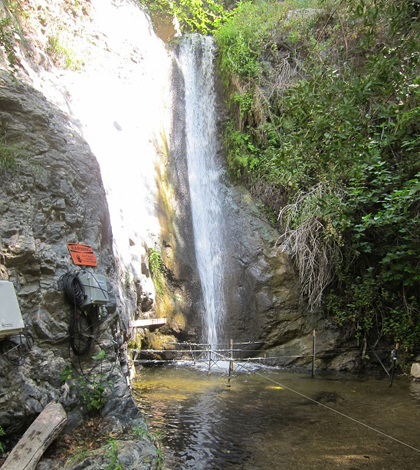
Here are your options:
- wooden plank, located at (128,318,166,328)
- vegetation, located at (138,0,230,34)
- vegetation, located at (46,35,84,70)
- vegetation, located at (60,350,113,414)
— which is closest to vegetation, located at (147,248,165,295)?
wooden plank, located at (128,318,166,328)

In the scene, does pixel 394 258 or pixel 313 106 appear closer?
pixel 313 106

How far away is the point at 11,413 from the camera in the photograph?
164 inches

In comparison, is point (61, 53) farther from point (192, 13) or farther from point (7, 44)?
point (192, 13)

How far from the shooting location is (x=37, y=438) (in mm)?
3969

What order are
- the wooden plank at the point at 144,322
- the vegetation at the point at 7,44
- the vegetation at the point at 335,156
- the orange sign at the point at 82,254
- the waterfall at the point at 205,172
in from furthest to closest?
the waterfall at the point at 205,172 < the wooden plank at the point at 144,322 < the vegetation at the point at 7,44 < the orange sign at the point at 82,254 < the vegetation at the point at 335,156

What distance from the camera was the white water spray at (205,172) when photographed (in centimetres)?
1153

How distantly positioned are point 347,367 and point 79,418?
7.48 metres

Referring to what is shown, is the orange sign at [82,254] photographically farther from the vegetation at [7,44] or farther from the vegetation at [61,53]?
the vegetation at [61,53]

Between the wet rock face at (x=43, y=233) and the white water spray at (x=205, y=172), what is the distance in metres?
5.14

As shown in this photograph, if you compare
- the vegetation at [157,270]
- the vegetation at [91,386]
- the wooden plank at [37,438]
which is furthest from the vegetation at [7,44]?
the vegetation at [157,270]

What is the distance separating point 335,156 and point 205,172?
8.31 metres

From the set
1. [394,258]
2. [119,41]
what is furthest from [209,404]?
[119,41]

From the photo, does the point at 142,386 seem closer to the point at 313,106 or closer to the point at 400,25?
the point at 313,106

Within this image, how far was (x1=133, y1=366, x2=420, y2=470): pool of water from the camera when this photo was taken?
5004mm
